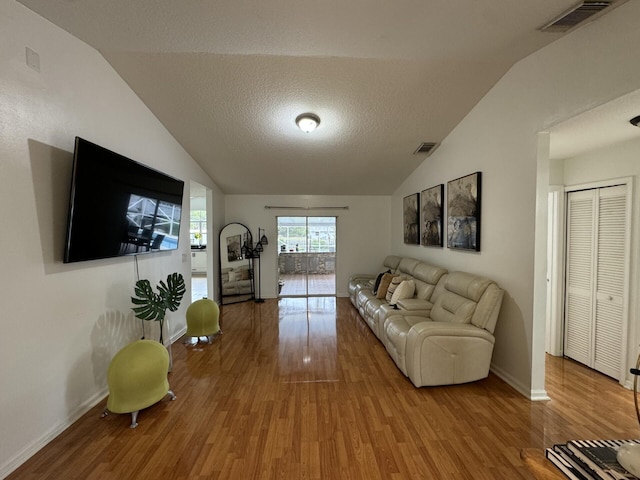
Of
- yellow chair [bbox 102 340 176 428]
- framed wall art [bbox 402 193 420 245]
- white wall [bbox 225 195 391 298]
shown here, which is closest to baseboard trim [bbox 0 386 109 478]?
yellow chair [bbox 102 340 176 428]

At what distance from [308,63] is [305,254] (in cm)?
443

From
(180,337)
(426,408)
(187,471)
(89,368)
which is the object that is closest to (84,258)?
(89,368)

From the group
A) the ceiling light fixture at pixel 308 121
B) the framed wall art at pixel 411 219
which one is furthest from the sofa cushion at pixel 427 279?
the ceiling light fixture at pixel 308 121

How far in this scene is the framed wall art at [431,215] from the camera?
12.8ft

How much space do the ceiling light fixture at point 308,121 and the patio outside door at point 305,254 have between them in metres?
3.08

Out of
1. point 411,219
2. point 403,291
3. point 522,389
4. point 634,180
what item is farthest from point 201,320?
point 634,180

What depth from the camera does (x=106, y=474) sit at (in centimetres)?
159

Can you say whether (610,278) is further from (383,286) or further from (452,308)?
(383,286)

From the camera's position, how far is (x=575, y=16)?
1755mm

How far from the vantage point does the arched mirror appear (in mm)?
5727

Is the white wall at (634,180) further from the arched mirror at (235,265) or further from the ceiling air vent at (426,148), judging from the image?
the arched mirror at (235,265)

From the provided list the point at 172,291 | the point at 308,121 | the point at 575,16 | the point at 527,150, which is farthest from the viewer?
the point at 308,121

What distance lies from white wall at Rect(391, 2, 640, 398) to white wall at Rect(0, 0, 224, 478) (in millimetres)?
3818

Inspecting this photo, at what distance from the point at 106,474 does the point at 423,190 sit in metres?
4.76
